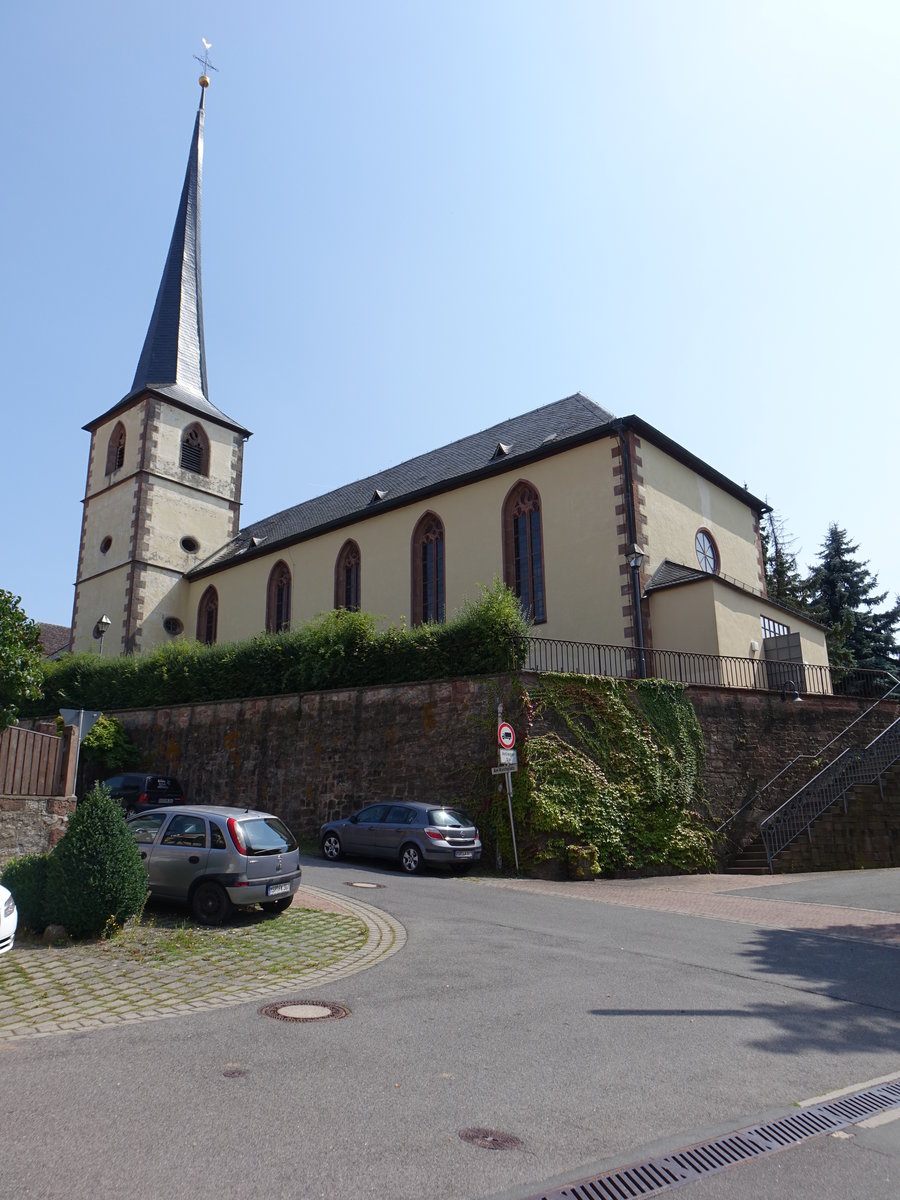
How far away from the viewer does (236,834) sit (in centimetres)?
1018

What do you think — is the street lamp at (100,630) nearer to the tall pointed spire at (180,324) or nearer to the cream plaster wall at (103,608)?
the cream plaster wall at (103,608)

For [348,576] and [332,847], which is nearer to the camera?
[332,847]

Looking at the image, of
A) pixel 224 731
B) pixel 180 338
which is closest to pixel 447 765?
pixel 224 731

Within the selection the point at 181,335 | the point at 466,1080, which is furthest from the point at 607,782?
the point at 181,335

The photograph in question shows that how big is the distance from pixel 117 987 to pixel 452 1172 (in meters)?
4.41

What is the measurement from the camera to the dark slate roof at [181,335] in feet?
133

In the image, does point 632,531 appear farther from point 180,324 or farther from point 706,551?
point 180,324

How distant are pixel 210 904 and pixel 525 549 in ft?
55.3

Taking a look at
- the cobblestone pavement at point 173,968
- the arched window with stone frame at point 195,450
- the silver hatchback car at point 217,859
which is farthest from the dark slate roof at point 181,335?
the cobblestone pavement at point 173,968

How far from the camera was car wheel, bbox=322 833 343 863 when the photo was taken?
17000 mm

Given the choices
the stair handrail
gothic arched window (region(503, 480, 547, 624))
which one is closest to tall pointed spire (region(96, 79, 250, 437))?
gothic arched window (region(503, 480, 547, 624))

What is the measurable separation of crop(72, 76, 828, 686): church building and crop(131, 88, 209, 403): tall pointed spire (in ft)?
0.32

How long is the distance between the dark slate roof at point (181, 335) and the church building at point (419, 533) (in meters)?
0.10

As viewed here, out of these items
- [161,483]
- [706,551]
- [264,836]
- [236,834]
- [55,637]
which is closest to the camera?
[236,834]
